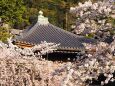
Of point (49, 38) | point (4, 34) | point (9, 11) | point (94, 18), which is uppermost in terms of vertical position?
point (94, 18)

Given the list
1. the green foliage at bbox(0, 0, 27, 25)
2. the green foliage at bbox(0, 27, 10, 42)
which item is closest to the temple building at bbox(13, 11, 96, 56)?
the green foliage at bbox(0, 27, 10, 42)

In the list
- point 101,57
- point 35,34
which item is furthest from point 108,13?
point 35,34

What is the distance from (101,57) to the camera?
19.0 ft

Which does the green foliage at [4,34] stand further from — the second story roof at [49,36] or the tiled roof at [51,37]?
the tiled roof at [51,37]

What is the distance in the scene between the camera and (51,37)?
20.0 meters

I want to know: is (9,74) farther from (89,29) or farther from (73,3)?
(73,3)

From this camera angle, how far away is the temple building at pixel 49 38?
18547 millimetres

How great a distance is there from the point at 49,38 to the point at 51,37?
0.20 m

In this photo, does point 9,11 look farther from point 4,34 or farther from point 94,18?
point 94,18

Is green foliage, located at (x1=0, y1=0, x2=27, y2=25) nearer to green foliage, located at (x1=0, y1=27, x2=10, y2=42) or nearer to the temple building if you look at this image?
green foliage, located at (x1=0, y1=27, x2=10, y2=42)

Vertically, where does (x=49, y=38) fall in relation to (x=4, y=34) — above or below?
above

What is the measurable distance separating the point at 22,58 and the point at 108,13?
3.43 meters

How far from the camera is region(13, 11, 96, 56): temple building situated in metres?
18.5

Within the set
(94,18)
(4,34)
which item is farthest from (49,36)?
(94,18)
